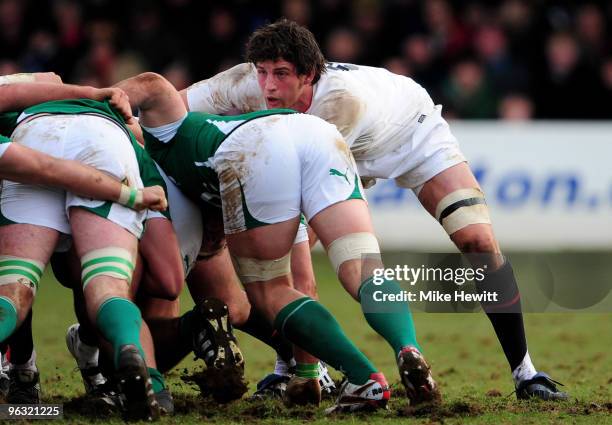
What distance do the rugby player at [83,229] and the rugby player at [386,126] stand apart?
1043 mm

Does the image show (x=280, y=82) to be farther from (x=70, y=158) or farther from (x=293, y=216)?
(x=70, y=158)

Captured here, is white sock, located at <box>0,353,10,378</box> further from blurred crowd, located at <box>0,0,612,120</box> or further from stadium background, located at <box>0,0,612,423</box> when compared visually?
blurred crowd, located at <box>0,0,612,120</box>

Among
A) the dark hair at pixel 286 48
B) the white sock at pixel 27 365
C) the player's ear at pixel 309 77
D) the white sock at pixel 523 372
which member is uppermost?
the dark hair at pixel 286 48

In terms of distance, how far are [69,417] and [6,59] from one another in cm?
878

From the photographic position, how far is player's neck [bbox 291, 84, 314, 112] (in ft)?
19.4

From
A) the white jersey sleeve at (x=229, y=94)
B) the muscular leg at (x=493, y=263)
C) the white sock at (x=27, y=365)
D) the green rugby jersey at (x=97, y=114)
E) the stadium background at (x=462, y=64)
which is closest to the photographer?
the green rugby jersey at (x=97, y=114)

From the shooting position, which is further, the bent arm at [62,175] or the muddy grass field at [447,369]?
the muddy grass field at [447,369]

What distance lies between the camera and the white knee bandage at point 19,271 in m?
4.70

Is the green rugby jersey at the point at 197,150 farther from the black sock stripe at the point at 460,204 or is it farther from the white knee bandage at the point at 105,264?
the black sock stripe at the point at 460,204

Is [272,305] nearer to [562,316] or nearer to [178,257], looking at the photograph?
[178,257]

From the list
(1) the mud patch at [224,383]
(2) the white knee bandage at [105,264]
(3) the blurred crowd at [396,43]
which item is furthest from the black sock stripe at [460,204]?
(3) the blurred crowd at [396,43]

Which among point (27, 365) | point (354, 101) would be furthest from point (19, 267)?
point (354, 101)

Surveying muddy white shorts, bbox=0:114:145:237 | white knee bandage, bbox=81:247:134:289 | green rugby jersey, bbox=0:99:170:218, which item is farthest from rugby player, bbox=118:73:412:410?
white knee bandage, bbox=81:247:134:289

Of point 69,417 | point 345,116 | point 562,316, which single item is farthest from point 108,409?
point 562,316
